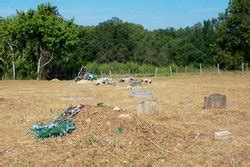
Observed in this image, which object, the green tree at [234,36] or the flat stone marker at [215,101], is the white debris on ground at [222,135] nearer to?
the flat stone marker at [215,101]

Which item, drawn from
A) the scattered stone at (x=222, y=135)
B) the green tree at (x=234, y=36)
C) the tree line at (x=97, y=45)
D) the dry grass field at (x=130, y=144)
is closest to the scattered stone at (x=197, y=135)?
the dry grass field at (x=130, y=144)

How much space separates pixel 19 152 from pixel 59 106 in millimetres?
7303

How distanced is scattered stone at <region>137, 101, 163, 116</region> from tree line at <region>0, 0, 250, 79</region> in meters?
29.2

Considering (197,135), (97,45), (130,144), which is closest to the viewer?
(130,144)

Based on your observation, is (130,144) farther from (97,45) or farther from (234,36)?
(97,45)

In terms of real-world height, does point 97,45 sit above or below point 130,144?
above

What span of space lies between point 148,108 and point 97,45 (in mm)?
60567

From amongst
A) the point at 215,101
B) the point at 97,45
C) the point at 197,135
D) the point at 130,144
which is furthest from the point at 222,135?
the point at 97,45

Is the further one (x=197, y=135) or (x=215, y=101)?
(x=215, y=101)

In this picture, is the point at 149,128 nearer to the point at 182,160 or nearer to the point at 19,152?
the point at 182,160

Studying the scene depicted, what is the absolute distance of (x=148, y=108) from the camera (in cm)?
1354

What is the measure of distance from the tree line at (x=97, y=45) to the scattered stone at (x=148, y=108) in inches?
1150

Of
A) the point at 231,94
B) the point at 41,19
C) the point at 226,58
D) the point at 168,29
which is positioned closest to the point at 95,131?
the point at 231,94

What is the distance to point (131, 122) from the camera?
9797mm
